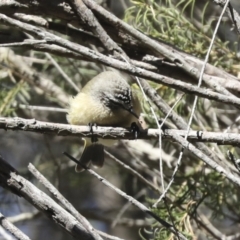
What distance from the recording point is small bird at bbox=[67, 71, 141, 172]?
11.0 feet

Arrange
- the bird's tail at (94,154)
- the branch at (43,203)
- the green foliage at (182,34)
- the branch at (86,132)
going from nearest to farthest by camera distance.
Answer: the branch at (43,203), the branch at (86,132), the green foliage at (182,34), the bird's tail at (94,154)

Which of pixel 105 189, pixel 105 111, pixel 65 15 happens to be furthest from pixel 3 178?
pixel 105 189

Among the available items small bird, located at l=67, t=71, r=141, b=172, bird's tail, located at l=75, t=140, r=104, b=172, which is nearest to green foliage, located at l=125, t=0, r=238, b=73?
small bird, located at l=67, t=71, r=141, b=172

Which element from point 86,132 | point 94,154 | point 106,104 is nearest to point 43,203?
point 86,132

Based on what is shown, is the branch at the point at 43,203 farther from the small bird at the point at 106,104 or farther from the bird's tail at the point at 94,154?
the bird's tail at the point at 94,154

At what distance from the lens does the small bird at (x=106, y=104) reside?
11.0 feet

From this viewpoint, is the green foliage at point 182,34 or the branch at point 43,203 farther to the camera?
the green foliage at point 182,34

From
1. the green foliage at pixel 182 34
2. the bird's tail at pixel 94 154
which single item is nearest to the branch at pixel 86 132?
the green foliage at pixel 182 34

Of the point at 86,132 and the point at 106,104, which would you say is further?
the point at 106,104

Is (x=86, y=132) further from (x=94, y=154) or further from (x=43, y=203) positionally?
(x=94, y=154)

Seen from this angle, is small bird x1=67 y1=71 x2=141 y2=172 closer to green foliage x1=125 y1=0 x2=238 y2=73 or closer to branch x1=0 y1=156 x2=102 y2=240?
green foliage x1=125 y1=0 x2=238 y2=73

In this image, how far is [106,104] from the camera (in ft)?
11.4

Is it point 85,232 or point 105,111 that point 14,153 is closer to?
point 105,111

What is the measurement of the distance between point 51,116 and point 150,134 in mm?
2791
